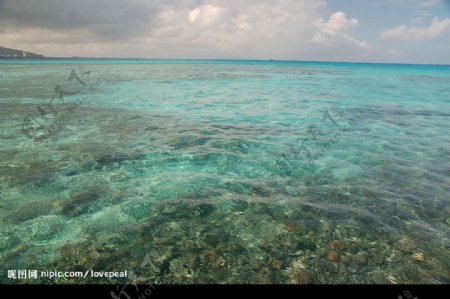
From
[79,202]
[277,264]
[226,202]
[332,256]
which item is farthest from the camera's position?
[226,202]

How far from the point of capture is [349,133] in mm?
17562

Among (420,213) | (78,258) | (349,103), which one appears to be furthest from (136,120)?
(349,103)

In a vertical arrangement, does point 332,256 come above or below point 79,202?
below

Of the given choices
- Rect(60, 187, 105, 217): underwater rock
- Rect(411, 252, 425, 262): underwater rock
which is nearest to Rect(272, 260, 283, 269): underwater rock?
Rect(411, 252, 425, 262): underwater rock

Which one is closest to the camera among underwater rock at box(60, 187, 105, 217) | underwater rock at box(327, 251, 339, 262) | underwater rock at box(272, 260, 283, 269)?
underwater rock at box(272, 260, 283, 269)

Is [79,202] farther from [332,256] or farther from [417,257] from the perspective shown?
[417,257]

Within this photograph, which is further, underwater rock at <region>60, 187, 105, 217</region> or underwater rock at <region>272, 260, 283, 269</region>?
underwater rock at <region>60, 187, 105, 217</region>

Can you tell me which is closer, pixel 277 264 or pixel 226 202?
pixel 277 264

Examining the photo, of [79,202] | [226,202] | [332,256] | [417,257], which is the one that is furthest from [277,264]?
[79,202]

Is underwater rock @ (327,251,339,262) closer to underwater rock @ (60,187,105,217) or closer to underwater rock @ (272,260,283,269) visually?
underwater rock @ (272,260,283,269)

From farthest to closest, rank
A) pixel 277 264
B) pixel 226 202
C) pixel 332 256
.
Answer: pixel 226 202 → pixel 332 256 → pixel 277 264

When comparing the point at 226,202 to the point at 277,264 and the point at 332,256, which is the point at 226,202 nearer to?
the point at 277,264

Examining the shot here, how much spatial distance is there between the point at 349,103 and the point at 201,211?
24902 millimetres

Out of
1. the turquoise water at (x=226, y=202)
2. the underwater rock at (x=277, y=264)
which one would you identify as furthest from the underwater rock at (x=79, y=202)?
the underwater rock at (x=277, y=264)
